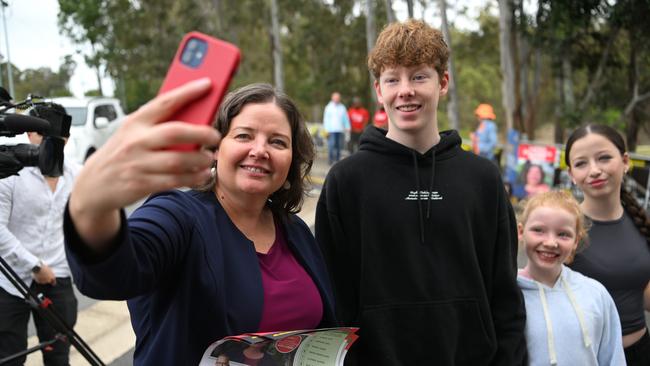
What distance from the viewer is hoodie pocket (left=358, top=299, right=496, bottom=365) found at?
192cm

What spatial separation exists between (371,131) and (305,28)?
28.7 metres

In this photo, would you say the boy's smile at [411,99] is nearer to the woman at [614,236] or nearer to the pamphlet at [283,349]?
the pamphlet at [283,349]

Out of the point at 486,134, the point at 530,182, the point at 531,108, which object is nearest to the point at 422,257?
the point at 530,182

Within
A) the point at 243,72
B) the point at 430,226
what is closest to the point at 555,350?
the point at 430,226

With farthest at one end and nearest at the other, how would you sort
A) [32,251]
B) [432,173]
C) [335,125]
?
[335,125] < [32,251] < [432,173]

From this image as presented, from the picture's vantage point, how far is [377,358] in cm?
195

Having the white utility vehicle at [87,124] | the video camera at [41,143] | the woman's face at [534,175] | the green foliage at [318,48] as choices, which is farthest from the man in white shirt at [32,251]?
the green foliage at [318,48]

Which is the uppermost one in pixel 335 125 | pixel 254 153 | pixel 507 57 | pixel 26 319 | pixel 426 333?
pixel 507 57

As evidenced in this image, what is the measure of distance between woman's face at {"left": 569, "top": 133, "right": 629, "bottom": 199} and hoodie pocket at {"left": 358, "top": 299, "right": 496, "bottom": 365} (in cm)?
93

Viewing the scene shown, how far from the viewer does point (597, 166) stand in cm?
247

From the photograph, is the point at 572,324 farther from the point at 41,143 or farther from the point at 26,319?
the point at 26,319

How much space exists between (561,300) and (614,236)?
51 centimetres

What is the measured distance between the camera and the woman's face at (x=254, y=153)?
1.55 m

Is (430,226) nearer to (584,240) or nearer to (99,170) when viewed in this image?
(584,240)
